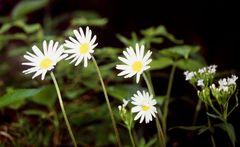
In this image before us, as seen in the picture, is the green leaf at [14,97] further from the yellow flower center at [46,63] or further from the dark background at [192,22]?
the dark background at [192,22]

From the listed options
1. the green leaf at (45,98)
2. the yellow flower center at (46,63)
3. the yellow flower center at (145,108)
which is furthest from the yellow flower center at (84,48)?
the green leaf at (45,98)

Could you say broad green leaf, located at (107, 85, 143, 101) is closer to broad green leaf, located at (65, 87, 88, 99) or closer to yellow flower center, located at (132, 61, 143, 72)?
broad green leaf, located at (65, 87, 88, 99)

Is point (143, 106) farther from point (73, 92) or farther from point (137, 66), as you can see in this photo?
point (73, 92)

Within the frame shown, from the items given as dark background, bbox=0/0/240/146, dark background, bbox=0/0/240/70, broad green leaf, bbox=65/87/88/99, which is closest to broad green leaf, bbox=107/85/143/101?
broad green leaf, bbox=65/87/88/99

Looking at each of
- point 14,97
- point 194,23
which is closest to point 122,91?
point 14,97

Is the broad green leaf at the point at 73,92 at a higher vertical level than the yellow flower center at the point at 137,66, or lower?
higher

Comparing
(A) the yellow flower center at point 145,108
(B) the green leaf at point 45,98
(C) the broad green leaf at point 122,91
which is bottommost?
(A) the yellow flower center at point 145,108
